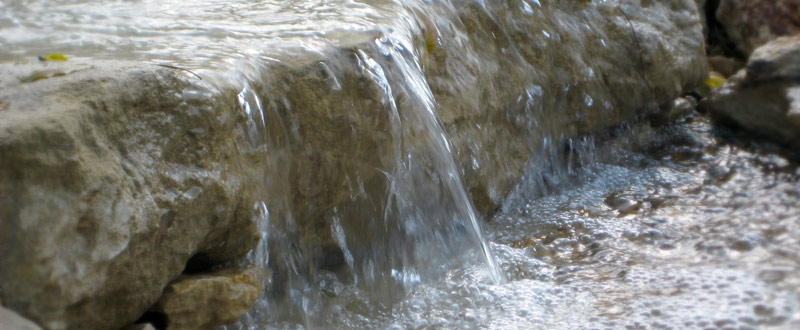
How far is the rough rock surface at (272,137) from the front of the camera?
195 cm

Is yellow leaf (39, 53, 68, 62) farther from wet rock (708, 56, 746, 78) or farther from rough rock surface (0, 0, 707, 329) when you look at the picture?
wet rock (708, 56, 746, 78)

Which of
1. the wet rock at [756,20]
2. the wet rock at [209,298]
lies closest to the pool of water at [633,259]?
the wet rock at [209,298]

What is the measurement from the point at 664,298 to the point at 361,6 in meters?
1.77

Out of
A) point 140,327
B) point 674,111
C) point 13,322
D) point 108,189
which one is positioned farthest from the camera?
point 674,111

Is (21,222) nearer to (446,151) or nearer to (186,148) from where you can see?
(186,148)

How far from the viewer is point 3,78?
2168 millimetres

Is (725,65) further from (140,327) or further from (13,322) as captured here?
(13,322)

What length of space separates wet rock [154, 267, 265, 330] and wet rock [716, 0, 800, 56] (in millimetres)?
4546

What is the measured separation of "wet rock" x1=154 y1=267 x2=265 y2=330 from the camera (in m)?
2.32

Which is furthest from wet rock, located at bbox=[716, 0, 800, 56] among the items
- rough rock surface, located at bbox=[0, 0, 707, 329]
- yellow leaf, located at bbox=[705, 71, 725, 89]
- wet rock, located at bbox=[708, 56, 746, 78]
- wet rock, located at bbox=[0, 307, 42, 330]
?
wet rock, located at bbox=[0, 307, 42, 330]

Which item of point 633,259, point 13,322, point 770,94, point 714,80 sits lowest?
point 633,259

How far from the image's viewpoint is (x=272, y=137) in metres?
2.69

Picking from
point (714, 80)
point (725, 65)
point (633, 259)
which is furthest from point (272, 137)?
point (725, 65)

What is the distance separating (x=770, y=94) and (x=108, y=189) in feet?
11.9
